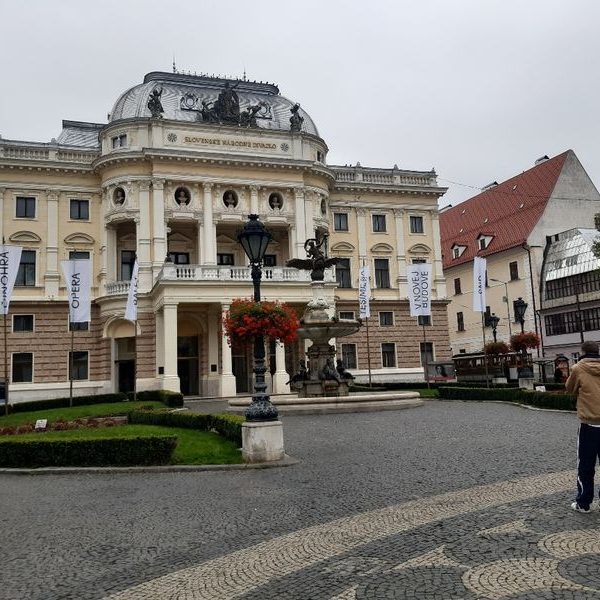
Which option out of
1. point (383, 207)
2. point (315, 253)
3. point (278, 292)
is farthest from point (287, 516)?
point (383, 207)

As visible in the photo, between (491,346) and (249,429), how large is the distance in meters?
30.5

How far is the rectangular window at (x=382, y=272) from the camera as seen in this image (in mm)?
48594

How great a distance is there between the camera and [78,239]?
42031mm

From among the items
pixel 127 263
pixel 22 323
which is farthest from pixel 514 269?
pixel 22 323

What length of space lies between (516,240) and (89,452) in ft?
163

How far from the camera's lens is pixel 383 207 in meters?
49.2

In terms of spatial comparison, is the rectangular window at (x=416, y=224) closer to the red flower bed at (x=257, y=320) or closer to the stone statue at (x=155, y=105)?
the stone statue at (x=155, y=105)

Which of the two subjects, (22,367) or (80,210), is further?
(80,210)

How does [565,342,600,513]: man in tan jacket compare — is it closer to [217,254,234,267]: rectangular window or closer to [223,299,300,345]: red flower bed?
[223,299,300,345]: red flower bed

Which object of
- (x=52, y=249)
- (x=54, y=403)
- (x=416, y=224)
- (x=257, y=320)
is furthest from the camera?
(x=416, y=224)

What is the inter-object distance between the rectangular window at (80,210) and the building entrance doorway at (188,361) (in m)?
10.7

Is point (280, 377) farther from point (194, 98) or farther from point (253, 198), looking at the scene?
point (194, 98)

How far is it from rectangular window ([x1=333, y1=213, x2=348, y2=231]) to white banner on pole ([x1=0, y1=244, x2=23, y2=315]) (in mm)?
25525

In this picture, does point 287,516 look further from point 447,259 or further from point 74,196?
point 447,259
